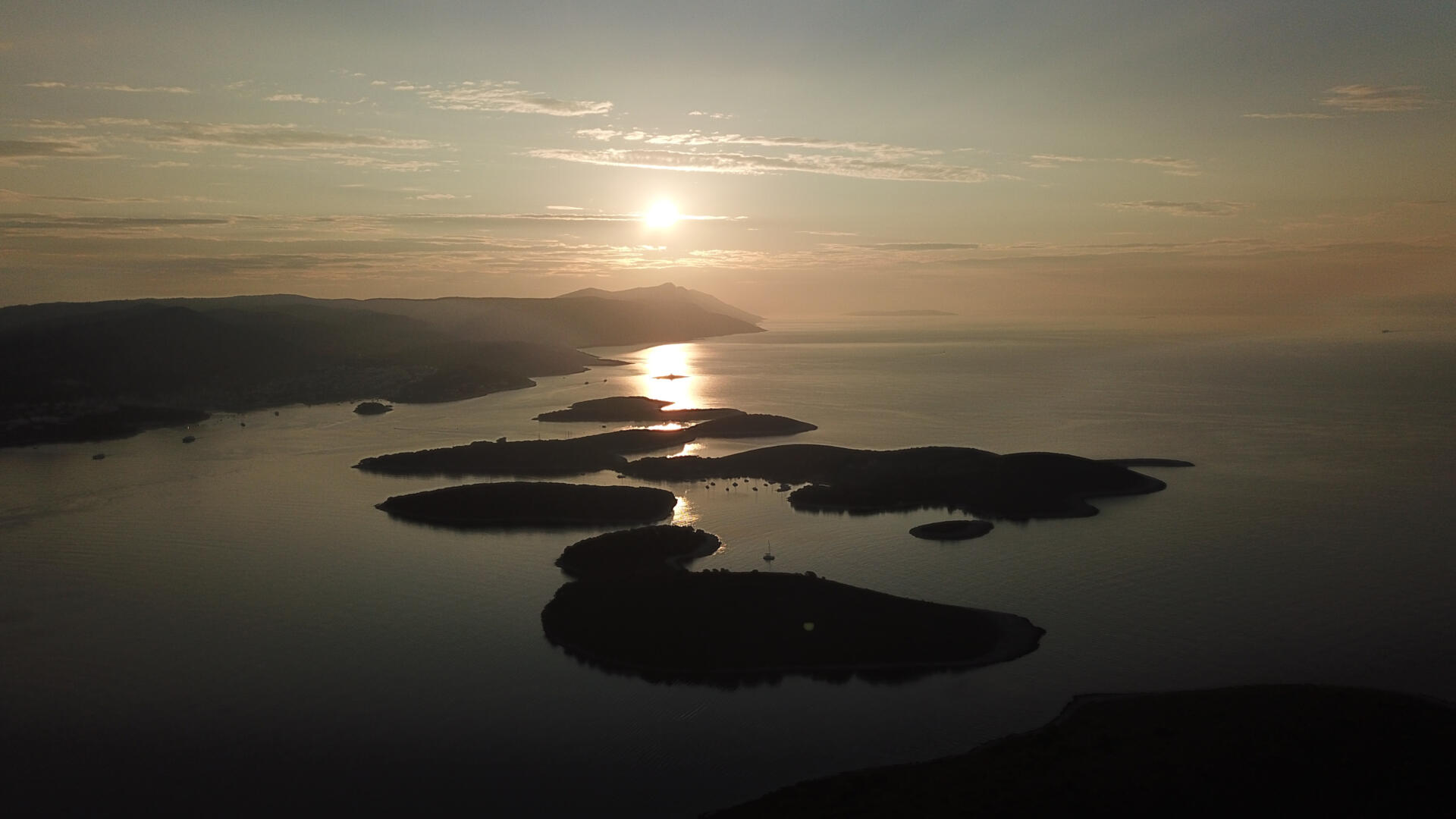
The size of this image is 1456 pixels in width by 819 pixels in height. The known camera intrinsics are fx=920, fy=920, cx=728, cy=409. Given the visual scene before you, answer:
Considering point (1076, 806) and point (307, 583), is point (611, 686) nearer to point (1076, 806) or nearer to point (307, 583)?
point (1076, 806)

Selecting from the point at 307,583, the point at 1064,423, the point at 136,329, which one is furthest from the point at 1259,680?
the point at 136,329

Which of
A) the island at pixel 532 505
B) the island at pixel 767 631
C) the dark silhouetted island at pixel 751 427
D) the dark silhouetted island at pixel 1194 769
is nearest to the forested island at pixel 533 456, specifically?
the dark silhouetted island at pixel 751 427

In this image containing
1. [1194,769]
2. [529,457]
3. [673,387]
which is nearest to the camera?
[1194,769]

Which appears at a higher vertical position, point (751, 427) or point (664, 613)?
point (664, 613)

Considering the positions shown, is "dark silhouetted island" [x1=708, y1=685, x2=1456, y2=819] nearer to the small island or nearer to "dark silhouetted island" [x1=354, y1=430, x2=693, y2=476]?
"dark silhouetted island" [x1=354, y1=430, x2=693, y2=476]

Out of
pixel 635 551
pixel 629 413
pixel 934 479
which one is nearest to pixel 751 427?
pixel 629 413

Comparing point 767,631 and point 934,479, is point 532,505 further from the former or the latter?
point 767,631
